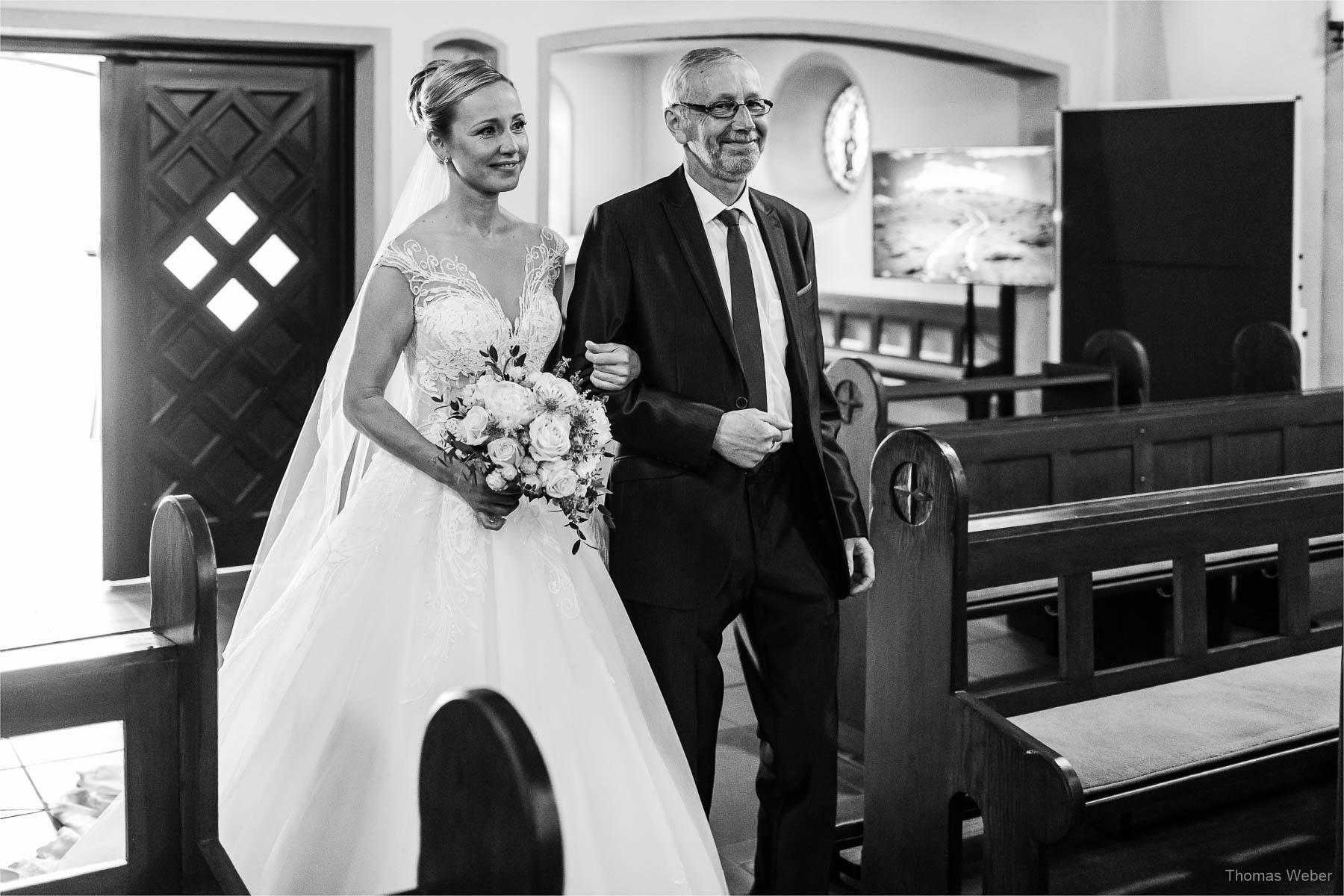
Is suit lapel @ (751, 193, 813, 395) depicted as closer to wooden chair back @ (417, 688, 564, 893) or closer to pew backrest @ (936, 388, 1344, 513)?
wooden chair back @ (417, 688, 564, 893)

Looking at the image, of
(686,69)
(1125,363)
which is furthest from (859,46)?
(686,69)

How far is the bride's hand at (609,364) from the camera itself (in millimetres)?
2340

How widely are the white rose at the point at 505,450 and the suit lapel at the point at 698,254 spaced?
0.42 metres

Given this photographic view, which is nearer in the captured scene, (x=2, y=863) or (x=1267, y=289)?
(x=2, y=863)

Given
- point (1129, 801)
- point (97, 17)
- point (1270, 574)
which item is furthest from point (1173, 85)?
point (1129, 801)

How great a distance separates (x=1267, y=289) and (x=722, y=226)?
5655 mm

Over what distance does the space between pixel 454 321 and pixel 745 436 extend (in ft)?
1.89

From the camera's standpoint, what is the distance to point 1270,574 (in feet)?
15.8

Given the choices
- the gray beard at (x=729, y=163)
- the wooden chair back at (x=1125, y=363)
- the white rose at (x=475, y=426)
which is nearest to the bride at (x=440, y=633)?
the white rose at (x=475, y=426)

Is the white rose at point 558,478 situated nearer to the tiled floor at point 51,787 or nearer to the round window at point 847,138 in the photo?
the tiled floor at point 51,787

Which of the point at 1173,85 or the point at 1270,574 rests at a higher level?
the point at 1173,85

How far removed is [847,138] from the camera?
35.9 feet

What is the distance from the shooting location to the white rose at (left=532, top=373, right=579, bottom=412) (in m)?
2.29

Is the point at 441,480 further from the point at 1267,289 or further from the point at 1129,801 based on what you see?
the point at 1267,289
